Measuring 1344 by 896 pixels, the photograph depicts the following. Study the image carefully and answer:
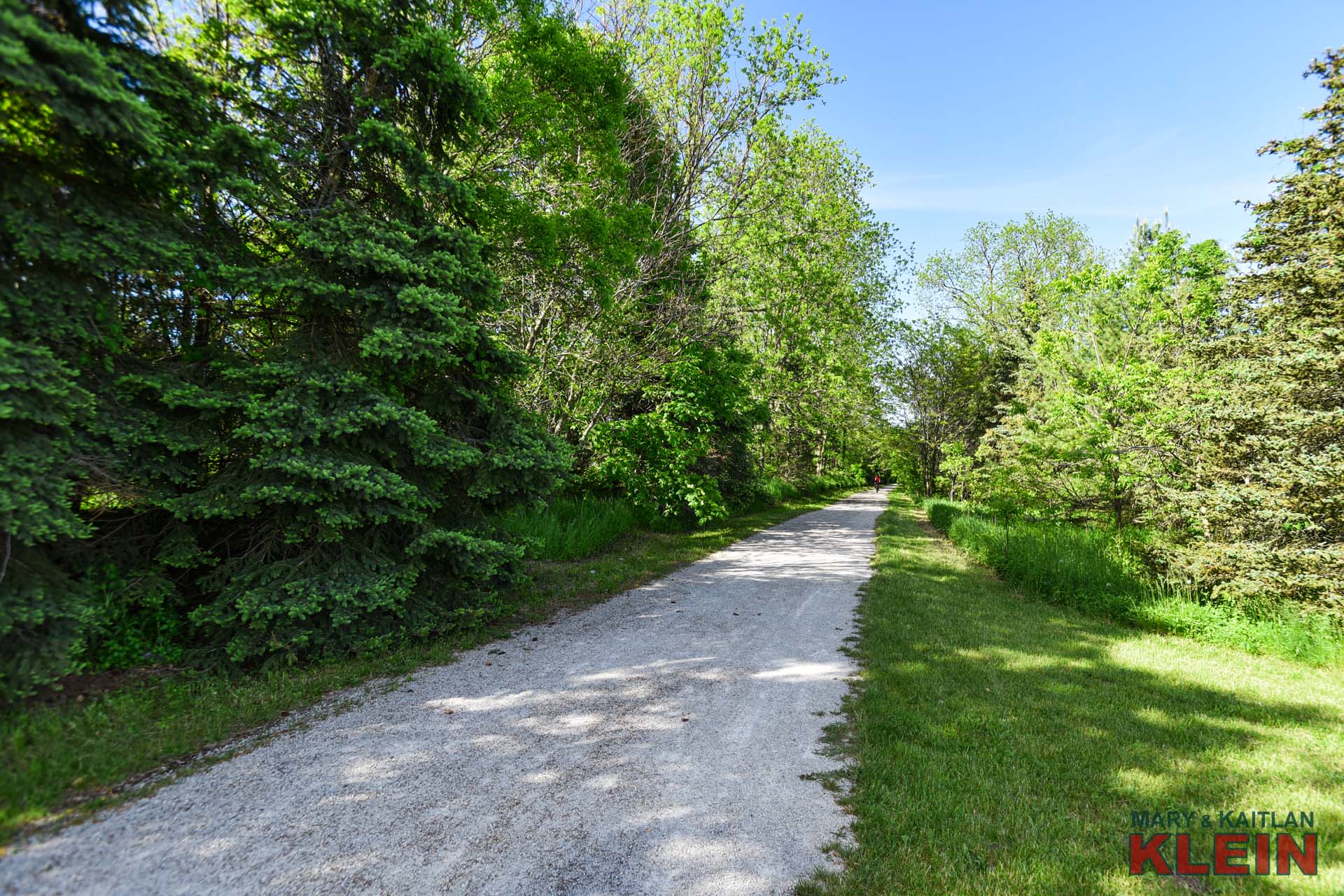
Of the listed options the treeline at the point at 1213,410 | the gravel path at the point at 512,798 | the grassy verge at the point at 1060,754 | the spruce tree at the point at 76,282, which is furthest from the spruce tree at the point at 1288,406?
the spruce tree at the point at 76,282

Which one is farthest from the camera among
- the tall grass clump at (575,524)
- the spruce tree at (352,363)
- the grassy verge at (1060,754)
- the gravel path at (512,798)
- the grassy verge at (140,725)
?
the tall grass clump at (575,524)

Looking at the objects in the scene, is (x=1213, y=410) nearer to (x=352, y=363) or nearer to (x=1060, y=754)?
(x=1060, y=754)

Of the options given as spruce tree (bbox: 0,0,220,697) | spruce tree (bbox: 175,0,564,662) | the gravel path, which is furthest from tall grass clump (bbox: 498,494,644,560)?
spruce tree (bbox: 0,0,220,697)

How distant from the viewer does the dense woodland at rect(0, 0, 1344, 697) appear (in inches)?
138

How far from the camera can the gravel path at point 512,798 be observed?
2441 mm

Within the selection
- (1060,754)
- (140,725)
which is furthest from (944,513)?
(140,725)

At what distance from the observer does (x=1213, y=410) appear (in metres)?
7.05

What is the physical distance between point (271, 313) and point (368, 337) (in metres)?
1.15

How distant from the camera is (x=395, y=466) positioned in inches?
207

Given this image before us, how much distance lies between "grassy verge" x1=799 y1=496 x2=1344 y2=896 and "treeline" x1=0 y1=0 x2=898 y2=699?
4.06 metres

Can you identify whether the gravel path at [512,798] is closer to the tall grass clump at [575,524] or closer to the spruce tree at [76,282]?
the spruce tree at [76,282]

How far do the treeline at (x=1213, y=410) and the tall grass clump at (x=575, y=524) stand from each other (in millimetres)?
8985

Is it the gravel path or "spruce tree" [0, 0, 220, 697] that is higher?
"spruce tree" [0, 0, 220, 697]

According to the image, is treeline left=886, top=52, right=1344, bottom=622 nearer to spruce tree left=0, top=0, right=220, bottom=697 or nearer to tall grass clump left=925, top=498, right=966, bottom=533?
tall grass clump left=925, top=498, right=966, bottom=533
